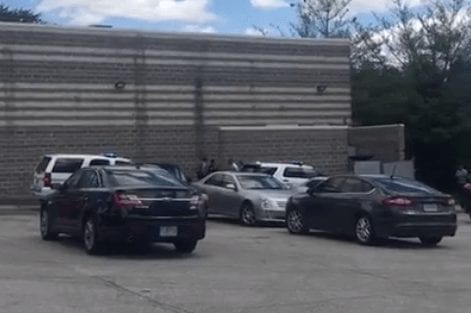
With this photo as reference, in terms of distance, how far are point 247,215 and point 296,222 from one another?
364 cm

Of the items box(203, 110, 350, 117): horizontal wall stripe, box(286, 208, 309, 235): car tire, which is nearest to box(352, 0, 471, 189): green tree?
box(203, 110, 350, 117): horizontal wall stripe

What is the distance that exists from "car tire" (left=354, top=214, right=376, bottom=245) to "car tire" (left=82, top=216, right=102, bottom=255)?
5.67m

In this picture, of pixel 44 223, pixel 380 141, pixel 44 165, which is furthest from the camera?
pixel 380 141

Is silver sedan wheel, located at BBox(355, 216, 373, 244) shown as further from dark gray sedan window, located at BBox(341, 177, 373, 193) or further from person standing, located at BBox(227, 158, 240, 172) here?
person standing, located at BBox(227, 158, 240, 172)

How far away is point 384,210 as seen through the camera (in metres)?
24.2

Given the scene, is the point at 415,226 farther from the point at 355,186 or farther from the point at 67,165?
the point at 67,165

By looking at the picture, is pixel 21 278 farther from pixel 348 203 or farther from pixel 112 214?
pixel 348 203

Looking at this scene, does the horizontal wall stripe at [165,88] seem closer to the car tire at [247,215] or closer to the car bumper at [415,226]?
the car tire at [247,215]

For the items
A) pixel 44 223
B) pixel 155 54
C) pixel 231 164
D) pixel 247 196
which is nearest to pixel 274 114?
pixel 231 164

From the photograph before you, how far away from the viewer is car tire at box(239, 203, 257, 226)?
30.4 meters

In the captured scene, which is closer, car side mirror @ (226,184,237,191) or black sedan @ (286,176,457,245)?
black sedan @ (286,176,457,245)

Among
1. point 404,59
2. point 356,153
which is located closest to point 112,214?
point 356,153

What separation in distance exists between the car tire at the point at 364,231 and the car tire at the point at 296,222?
2.19 meters

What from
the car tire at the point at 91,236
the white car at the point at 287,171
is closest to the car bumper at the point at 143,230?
the car tire at the point at 91,236
